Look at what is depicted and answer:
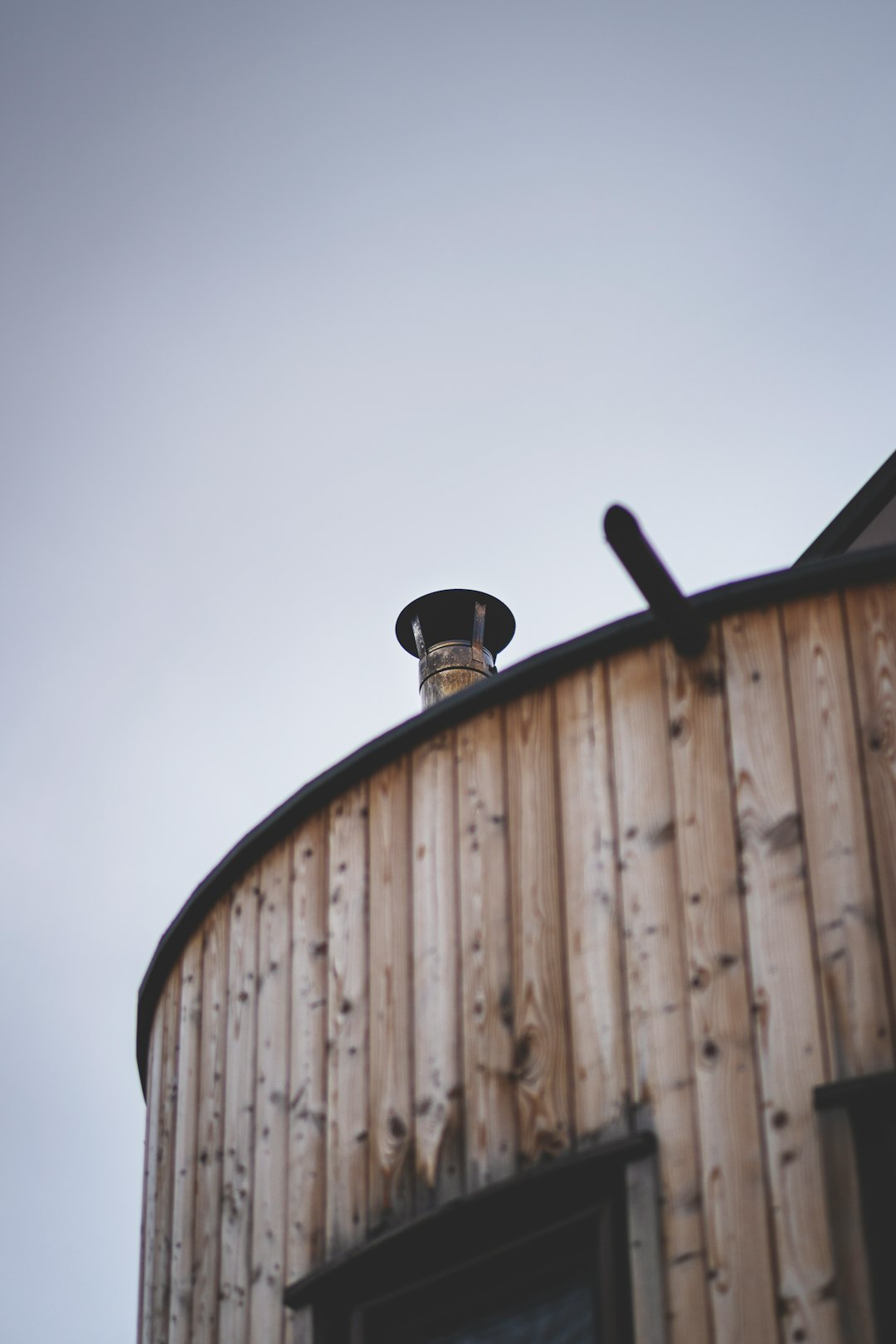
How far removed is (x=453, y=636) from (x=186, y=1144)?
14.9 ft

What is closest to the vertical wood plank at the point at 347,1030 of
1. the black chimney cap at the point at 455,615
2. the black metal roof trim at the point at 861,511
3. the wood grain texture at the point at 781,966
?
the wood grain texture at the point at 781,966

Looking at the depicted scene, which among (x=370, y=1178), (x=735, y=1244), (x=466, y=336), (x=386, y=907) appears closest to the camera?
(x=735, y=1244)

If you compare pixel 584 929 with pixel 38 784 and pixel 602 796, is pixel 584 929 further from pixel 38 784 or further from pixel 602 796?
pixel 38 784

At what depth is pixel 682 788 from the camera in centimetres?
451

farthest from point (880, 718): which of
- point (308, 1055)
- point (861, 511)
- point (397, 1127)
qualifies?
point (861, 511)

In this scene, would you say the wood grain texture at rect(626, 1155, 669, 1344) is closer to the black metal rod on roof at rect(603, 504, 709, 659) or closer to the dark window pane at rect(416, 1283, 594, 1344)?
the dark window pane at rect(416, 1283, 594, 1344)

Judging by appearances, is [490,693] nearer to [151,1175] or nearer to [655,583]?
[655,583]

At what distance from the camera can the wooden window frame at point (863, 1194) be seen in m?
3.69

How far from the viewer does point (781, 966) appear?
4141 mm

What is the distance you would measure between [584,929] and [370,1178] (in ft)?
3.17

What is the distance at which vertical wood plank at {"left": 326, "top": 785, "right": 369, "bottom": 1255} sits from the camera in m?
4.77

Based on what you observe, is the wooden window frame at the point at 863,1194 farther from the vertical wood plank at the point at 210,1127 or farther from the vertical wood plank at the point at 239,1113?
the vertical wood plank at the point at 210,1127

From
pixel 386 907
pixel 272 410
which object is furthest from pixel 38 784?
pixel 386 907

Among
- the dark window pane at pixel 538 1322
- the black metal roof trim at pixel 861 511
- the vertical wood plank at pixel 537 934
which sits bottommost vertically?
the dark window pane at pixel 538 1322
